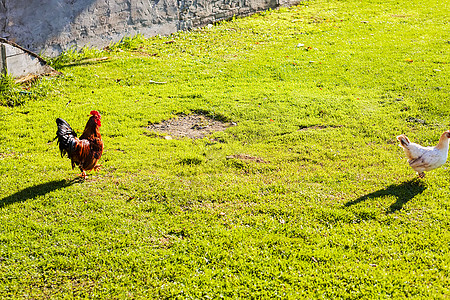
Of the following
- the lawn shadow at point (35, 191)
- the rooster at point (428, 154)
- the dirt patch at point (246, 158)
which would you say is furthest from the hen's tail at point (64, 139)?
the rooster at point (428, 154)

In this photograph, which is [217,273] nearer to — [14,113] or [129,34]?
[14,113]

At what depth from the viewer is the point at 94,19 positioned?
11.7 metres

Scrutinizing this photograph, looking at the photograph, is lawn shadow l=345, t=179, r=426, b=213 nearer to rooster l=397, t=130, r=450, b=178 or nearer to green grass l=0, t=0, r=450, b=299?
green grass l=0, t=0, r=450, b=299

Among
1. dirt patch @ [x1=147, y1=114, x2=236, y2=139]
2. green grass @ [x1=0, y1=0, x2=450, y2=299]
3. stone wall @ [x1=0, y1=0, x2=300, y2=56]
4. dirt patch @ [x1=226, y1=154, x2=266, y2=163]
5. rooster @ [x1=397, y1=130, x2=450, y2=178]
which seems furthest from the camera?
stone wall @ [x1=0, y1=0, x2=300, y2=56]

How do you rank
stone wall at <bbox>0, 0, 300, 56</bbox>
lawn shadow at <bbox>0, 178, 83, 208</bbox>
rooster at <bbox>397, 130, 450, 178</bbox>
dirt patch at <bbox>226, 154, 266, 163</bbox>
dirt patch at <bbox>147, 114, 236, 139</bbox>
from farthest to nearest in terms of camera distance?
1. stone wall at <bbox>0, 0, 300, 56</bbox>
2. dirt patch at <bbox>147, 114, 236, 139</bbox>
3. dirt patch at <bbox>226, 154, 266, 163</bbox>
4. rooster at <bbox>397, 130, 450, 178</bbox>
5. lawn shadow at <bbox>0, 178, 83, 208</bbox>

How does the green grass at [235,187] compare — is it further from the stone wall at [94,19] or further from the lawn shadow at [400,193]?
the stone wall at [94,19]

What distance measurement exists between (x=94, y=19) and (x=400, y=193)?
32.5 feet

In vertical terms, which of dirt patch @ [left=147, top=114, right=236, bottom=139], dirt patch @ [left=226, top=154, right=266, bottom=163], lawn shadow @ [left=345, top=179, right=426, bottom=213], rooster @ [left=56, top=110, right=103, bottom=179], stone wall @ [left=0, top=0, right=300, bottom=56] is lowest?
lawn shadow @ [left=345, top=179, right=426, bottom=213]

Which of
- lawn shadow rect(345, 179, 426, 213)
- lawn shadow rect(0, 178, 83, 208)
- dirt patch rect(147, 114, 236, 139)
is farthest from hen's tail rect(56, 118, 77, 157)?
lawn shadow rect(345, 179, 426, 213)

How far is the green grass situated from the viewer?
4.39m

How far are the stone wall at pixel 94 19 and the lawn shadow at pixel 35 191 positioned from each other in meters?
5.94

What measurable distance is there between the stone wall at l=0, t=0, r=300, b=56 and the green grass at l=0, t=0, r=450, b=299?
806 millimetres

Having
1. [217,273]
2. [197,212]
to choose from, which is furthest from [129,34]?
[217,273]

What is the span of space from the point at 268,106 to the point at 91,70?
509 cm
